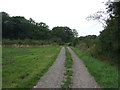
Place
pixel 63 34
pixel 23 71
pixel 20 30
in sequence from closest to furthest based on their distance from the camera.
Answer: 1. pixel 23 71
2. pixel 20 30
3. pixel 63 34

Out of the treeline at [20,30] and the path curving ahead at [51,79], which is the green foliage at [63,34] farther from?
the path curving ahead at [51,79]

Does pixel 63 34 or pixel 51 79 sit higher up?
pixel 63 34

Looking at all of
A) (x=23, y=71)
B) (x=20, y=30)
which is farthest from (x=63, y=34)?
(x=23, y=71)

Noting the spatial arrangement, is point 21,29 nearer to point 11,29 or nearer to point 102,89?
point 11,29

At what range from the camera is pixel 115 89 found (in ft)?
26.4

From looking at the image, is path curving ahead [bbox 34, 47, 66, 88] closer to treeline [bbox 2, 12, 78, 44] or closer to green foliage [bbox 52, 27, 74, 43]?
treeline [bbox 2, 12, 78, 44]

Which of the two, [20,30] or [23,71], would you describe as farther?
[20,30]

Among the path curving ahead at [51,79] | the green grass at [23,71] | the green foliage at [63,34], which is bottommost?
the path curving ahead at [51,79]

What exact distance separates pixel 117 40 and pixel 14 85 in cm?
721

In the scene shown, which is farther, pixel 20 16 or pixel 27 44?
pixel 20 16

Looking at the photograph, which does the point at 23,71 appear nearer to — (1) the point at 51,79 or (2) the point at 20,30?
(1) the point at 51,79

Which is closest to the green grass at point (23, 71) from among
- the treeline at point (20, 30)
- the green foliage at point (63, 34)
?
the treeline at point (20, 30)

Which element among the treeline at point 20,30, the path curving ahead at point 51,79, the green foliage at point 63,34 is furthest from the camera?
the green foliage at point 63,34

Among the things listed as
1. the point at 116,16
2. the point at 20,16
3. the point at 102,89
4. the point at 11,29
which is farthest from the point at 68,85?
the point at 20,16
